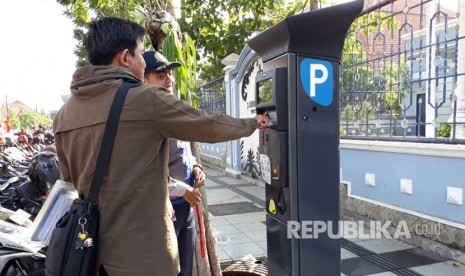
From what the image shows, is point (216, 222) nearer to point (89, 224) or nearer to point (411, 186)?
point (411, 186)

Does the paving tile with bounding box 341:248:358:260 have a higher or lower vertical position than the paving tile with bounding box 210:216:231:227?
lower

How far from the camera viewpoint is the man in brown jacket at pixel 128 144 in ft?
4.65

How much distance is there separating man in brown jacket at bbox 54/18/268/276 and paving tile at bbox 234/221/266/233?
3.09m

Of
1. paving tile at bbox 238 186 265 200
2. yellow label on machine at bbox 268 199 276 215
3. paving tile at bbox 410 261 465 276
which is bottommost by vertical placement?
paving tile at bbox 410 261 465 276

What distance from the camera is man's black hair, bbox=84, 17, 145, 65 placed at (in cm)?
153

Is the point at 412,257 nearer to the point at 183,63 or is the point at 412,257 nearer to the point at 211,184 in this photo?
the point at 183,63

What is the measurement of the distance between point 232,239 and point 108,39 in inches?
121

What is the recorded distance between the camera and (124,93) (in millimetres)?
1423

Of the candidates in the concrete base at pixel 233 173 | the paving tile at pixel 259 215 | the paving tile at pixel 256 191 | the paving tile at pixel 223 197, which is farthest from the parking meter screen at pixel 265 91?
the concrete base at pixel 233 173

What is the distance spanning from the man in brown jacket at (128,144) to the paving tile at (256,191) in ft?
15.7

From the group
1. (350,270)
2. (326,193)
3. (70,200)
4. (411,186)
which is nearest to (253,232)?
(350,270)

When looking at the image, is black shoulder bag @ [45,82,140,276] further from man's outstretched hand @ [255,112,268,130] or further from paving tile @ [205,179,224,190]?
paving tile @ [205,179,224,190]

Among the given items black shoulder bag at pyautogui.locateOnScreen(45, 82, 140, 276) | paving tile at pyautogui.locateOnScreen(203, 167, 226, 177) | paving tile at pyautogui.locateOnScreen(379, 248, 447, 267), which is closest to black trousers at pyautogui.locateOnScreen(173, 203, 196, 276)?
black shoulder bag at pyautogui.locateOnScreen(45, 82, 140, 276)

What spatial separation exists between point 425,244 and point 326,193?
2.29 m
